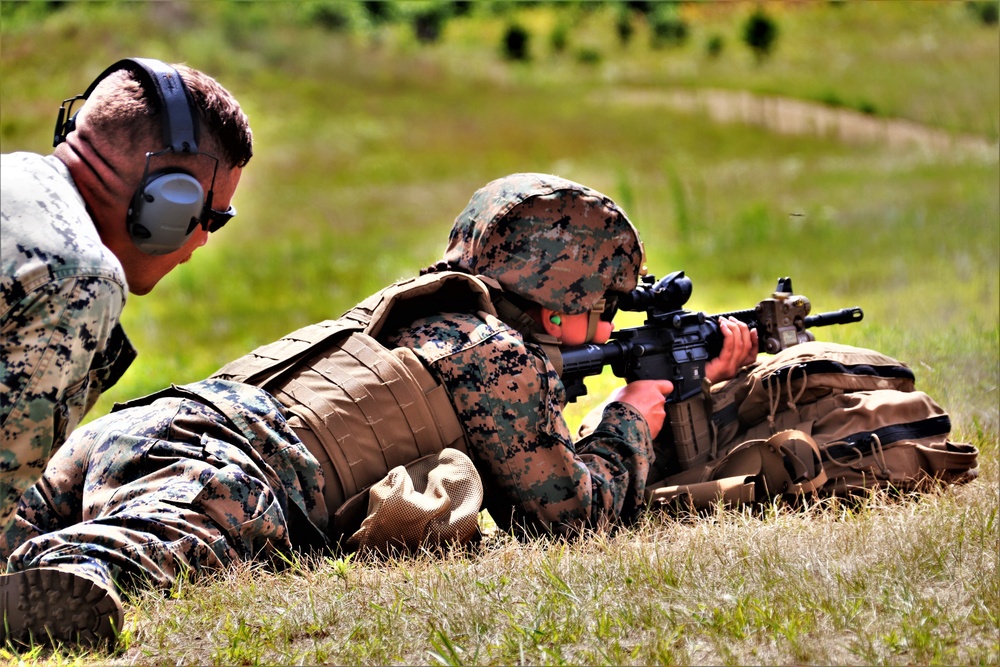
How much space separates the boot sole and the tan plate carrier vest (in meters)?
1.26

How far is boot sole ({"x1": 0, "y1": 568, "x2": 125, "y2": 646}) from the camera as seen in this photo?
3.69m

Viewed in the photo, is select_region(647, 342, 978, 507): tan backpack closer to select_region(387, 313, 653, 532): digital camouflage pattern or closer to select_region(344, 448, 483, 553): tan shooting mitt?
select_region(387, 313, 653, 532): digital camouflage pattern

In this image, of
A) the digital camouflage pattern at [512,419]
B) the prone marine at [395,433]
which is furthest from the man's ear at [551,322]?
the digital camouflage pattern at [512,419]

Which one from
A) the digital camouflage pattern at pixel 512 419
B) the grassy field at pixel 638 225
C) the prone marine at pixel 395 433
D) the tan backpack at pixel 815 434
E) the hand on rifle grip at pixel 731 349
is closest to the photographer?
the grassy field at pixel 638 225

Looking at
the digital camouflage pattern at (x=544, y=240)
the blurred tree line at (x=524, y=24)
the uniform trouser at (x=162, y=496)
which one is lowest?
the uniform trouser at (x=162, y=496)

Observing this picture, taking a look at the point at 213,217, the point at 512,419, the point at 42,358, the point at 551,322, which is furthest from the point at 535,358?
the point at 42,358

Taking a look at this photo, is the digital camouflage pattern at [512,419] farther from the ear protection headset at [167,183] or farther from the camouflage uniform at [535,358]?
the ear protection headset at [167,183]

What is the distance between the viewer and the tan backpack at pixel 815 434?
571cm

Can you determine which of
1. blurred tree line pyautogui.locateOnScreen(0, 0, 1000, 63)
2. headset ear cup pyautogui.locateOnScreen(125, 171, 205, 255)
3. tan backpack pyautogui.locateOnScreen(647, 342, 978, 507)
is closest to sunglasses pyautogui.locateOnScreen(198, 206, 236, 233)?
headset ear cup pyautogui.locateOnScreen(125, 171, 205, 255)

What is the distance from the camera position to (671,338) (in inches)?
235

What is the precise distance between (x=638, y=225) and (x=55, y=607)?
57.9 ft

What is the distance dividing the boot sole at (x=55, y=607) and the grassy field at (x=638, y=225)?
9 centimetres

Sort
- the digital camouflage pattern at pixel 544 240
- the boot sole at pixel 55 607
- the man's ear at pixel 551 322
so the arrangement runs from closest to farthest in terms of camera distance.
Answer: the boot sole at pixel 55 607 < the digital camouflage pattern at pixel 544 240 < the man's ear at pixel 551 322

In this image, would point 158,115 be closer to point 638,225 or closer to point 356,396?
point 356,396
